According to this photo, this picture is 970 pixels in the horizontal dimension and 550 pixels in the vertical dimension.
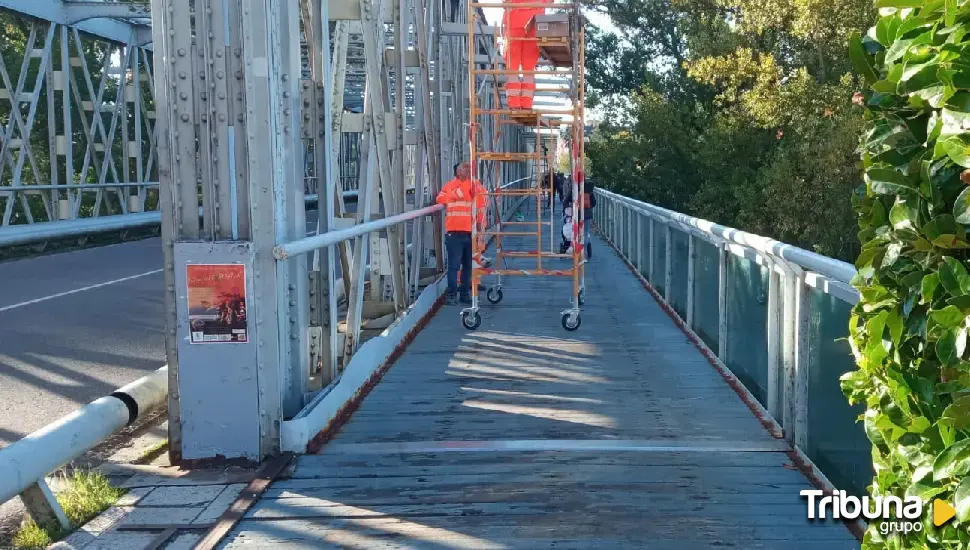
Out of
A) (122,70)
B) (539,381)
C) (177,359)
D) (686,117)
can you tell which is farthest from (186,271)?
(686,117)

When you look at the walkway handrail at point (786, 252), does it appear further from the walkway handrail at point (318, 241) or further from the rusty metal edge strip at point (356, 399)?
the rusty metal edge strip at point (356, 399)

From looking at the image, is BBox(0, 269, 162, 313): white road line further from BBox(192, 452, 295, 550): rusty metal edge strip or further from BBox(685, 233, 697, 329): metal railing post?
BBox(192, 452, 295, 550): rusty metal edge strip

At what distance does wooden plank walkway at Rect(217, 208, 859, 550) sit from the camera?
4.70 metres

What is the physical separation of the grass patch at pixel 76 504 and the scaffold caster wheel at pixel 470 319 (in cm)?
554

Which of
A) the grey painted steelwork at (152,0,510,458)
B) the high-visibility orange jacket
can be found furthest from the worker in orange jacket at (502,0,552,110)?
the grey painted steelwork at (152,0,510,458)

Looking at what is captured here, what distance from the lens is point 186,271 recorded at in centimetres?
573

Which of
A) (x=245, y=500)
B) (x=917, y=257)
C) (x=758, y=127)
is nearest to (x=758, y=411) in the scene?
(x=245, y=500)

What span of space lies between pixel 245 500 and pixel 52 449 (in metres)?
0.93

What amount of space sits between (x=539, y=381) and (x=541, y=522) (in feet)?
10.9

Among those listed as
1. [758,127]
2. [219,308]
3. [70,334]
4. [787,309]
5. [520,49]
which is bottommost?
[70,334]

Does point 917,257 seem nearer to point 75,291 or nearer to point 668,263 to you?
point 668,263

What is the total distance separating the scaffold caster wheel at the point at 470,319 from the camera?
1090 cm

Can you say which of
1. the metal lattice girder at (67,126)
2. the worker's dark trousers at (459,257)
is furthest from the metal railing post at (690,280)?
the metal lattice girder at (67,126)

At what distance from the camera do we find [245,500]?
203 inches
